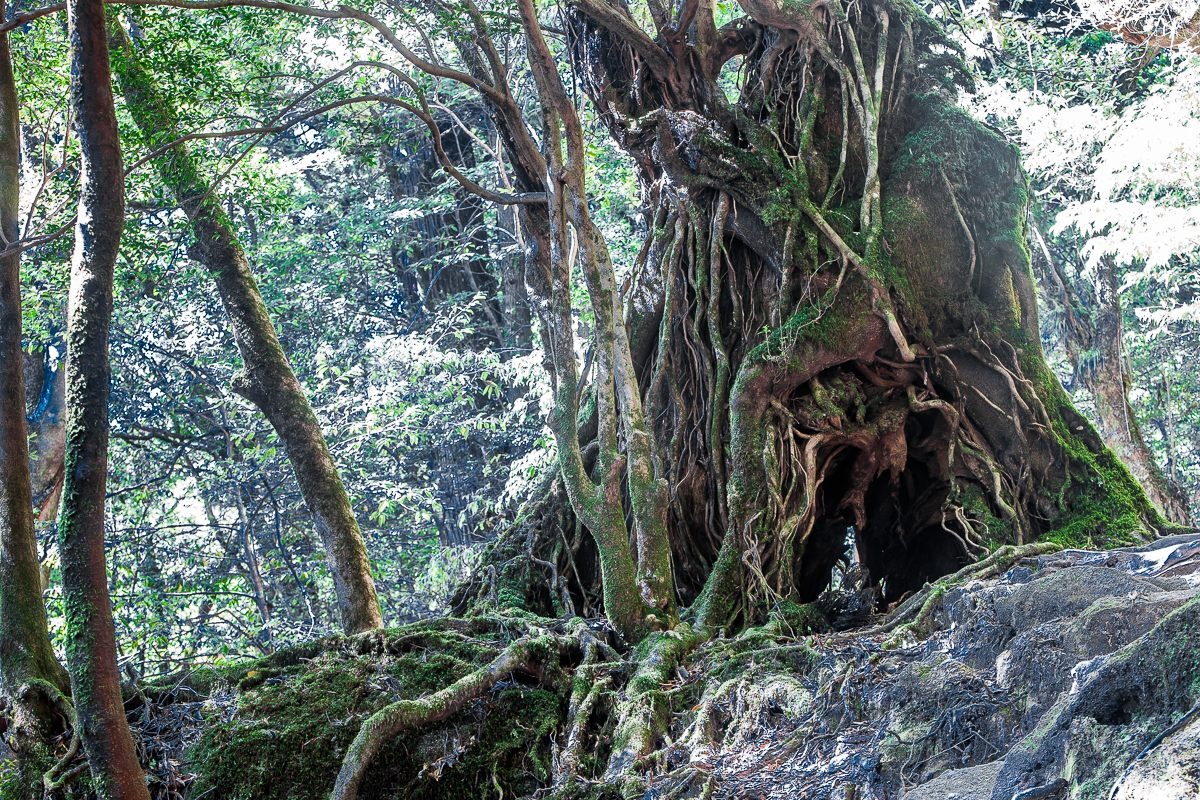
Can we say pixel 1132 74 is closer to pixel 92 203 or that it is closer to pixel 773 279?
pixel 773 279

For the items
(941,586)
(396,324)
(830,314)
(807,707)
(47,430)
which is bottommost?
(807,707)

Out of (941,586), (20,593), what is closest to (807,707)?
(941,586)

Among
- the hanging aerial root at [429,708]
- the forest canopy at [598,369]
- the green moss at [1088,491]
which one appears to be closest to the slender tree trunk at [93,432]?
the forest canopy at [598,369]

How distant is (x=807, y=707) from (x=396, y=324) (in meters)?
9.83

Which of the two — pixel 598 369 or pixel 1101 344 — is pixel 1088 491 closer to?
pixel 598 369

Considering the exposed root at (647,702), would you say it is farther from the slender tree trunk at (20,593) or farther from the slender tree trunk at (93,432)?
the slender tree trunk at (20,593)

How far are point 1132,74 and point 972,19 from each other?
2695 mm

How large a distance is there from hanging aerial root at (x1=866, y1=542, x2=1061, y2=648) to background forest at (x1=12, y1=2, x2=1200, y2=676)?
3.67 m

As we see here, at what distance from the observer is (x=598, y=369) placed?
471 cm

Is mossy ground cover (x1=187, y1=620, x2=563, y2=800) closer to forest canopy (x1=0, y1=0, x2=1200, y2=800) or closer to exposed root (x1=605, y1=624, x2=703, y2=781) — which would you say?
forest canopy (x1=0, y1=0, x2=1200, y2=800)

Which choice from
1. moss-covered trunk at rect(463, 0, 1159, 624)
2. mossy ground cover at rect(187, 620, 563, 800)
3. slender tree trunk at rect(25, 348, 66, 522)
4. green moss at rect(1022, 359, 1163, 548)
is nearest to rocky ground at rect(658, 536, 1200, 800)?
mossy ground cover at rect(187, 620, 563, 800)

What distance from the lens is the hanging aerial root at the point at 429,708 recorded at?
3.74 m

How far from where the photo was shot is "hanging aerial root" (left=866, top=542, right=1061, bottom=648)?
408cm

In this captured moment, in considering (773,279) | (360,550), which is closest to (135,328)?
(360,550)
